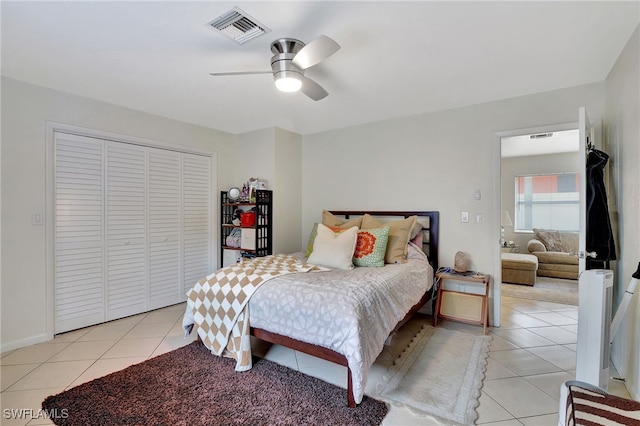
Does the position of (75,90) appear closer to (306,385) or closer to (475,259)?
(306,385)

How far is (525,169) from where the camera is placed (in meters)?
6.49

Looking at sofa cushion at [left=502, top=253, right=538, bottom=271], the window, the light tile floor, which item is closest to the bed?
the light tile floor

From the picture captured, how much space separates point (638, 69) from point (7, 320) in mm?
5190

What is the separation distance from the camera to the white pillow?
9.57ft

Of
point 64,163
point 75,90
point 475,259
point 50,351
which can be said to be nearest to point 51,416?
point 50,351

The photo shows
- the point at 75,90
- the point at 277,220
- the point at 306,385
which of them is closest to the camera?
the point at 306,385

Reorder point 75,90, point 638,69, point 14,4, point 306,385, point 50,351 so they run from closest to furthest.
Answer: point 14,4
point 638,69
point 306,385
point 50,351
point 75,90

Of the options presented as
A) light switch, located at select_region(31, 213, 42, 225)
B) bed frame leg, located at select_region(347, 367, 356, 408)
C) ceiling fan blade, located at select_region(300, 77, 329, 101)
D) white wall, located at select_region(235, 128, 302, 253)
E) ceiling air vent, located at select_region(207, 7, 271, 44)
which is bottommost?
bed frame leg, located at select_region(347, 367, 356, 408)

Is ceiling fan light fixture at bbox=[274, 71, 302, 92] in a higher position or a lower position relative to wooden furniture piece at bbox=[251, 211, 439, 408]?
higher

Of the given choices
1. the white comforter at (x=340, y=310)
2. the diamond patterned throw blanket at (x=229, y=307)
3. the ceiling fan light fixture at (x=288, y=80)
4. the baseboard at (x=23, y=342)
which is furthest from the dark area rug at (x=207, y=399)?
the ceiling fan light fixture at (x=288, y=80)

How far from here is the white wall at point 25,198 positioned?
259cm

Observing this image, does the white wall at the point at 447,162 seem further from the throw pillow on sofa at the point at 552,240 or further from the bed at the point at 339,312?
the throw pillow on sofa at the point at 552,240

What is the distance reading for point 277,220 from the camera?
163 inches

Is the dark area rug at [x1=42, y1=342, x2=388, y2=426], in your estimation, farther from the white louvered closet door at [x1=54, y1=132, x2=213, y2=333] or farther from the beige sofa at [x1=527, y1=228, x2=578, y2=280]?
the beige sofa at [x1=527, y1=228, x2=578, y2=280]
